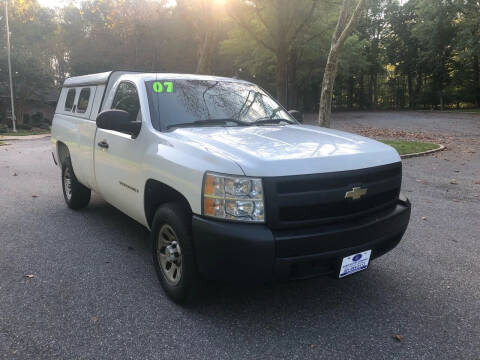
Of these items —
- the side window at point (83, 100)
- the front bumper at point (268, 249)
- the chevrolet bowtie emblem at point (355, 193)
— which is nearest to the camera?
the front bumper at point (268, 249)

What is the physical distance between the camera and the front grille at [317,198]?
2.75m

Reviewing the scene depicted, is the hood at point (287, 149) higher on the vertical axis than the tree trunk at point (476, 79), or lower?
lower

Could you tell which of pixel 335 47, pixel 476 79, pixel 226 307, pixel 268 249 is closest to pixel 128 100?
pixel 226 307

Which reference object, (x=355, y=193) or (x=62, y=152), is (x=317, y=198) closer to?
(x=355, y=193)

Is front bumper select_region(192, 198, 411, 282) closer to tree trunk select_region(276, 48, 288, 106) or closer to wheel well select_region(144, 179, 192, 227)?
wheel well select_region(144, 179, 192, 227)

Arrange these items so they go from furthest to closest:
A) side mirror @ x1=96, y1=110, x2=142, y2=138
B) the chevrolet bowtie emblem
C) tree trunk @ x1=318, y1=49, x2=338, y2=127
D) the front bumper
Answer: tree trunk @ x1=318, y1=49, x2=338, y2=127, side mirror @ x1=96, y1=110, x2=142, y2=138, the chevrolet bowtie emblem, the front bumper

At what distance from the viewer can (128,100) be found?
14.3 ft

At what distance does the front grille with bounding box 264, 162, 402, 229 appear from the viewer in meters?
2.75

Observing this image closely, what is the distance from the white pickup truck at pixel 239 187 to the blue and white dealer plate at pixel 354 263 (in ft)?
0.03

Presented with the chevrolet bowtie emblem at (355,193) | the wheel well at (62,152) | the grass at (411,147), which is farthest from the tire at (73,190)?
the grass at (411,147)

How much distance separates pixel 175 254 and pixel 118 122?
130cm

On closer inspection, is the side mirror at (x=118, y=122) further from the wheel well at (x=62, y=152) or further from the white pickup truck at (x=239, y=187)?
the wheel well at (x=62, y=152)

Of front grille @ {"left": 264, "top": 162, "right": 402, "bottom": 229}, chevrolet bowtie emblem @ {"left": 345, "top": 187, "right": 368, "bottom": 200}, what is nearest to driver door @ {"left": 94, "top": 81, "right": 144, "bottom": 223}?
front grille @ {"left": 264, "top": 162, "right": 402, "bottom": 229}

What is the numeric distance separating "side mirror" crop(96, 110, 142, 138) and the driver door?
0.10 metres
